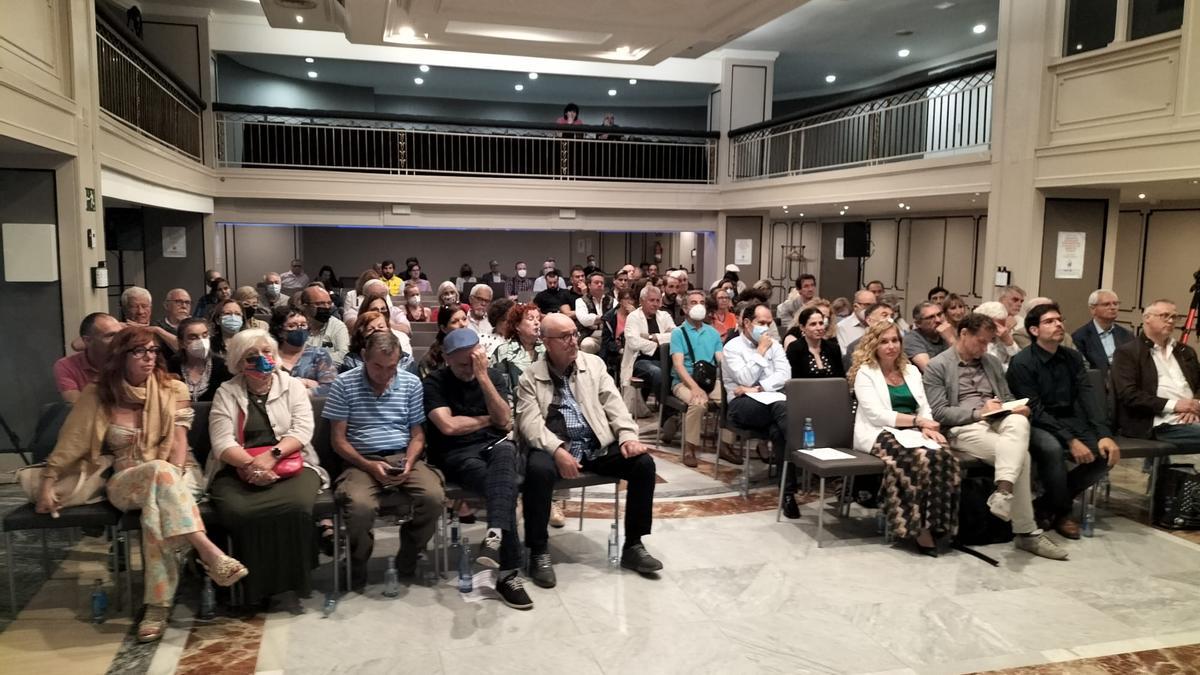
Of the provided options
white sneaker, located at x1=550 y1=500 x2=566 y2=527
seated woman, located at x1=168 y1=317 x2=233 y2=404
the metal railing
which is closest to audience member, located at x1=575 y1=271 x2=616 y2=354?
white sneaker, located at x1=550 y1=500 x2=566 y2=527

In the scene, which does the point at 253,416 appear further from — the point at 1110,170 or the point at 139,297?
the point at 1110,170

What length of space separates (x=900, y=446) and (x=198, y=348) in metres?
3.96

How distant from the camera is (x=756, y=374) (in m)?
5.84

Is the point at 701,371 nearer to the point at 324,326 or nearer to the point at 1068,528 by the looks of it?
the point at 1068,528

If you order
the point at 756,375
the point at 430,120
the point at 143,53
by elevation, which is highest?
the point at 430,120

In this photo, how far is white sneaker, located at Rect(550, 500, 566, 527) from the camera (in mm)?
4957

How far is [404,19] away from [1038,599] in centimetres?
859

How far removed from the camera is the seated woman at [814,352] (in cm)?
576

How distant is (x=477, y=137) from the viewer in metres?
13.4

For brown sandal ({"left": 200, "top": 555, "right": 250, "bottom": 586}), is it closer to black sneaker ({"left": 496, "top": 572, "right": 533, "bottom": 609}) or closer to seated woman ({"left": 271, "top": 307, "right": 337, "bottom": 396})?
black sneaker ({"left": 496, "top": 572, "right": 533, "bottom": 609})

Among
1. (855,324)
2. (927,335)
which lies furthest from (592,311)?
(927,335)

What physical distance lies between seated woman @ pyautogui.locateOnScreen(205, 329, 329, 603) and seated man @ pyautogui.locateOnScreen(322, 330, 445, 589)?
0.17 meters

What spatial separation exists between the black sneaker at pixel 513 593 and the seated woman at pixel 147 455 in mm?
1139

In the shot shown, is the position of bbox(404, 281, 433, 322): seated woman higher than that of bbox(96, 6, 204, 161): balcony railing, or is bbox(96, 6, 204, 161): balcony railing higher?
bbox(96, 6, 204, 161): balcony railing
